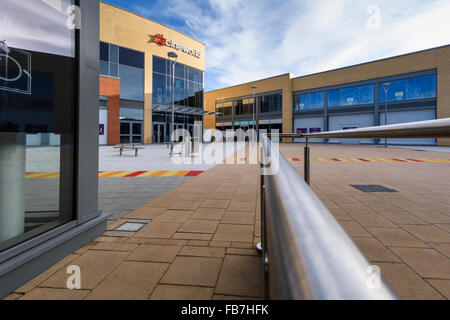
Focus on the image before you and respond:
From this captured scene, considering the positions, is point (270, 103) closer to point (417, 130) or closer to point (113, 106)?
point (113, 106)

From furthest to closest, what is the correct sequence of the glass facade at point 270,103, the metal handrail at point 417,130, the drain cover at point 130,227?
the glass facade at point 270,103
the drain cover at point 130,227
the metal handrail at point 417,130

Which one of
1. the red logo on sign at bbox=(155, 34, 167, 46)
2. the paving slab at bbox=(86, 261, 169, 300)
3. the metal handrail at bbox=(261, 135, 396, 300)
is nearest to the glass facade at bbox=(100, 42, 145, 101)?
the red logo on sign at bbox=(155, 34, 167, 46)

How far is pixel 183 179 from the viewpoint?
691cm

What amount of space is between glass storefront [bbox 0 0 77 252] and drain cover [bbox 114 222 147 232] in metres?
0.74

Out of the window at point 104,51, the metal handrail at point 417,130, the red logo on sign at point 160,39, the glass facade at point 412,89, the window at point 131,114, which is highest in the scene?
the red logo on sign at point 160,39

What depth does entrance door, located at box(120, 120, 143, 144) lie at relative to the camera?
2733 cm

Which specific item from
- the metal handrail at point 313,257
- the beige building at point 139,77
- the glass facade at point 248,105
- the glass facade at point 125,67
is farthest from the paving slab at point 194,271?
the glass facade at point 248,105

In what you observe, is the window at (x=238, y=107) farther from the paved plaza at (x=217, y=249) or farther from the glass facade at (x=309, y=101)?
the paved plaza at (x=217, y=249)

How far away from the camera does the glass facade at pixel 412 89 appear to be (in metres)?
27.3

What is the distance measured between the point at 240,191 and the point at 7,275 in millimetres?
3977

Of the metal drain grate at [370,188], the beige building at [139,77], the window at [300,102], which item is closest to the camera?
the metal drain grate at [370,188]

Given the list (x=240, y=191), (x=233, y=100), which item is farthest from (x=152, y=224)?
(x=233, y=100)
